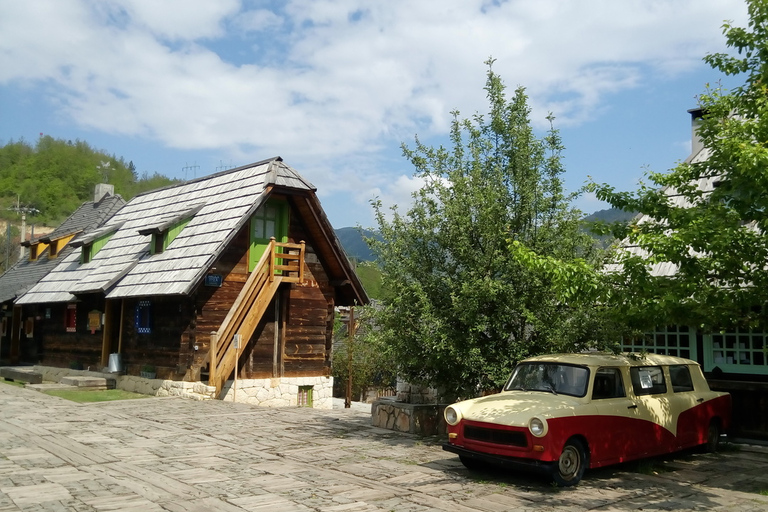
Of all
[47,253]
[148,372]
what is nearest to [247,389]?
[148,372]

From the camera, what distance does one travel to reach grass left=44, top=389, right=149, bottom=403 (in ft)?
61.0

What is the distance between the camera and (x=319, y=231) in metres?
21.5

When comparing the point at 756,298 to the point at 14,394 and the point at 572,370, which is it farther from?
the point at 14,394

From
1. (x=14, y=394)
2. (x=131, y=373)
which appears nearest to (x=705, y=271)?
(x=131, y=373)

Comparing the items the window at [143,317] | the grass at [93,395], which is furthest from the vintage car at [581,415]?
the window at [143,317]

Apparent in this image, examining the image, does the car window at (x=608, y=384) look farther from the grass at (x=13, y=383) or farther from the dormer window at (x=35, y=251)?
the dormer window at (x=35, y=251)

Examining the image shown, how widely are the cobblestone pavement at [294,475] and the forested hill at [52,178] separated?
69.1m

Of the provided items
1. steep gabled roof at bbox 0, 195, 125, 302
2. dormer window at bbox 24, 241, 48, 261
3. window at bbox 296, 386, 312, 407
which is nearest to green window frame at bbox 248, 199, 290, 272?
window at bbox 296, 386, 312, 407

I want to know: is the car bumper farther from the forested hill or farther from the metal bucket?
the forested hill

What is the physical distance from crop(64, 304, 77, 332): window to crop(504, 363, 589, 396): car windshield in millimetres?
18799

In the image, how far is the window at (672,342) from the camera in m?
14.0

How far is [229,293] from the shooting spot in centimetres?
1998

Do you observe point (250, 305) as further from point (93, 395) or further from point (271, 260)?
point (93, 395)

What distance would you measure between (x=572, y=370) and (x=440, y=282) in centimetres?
336
